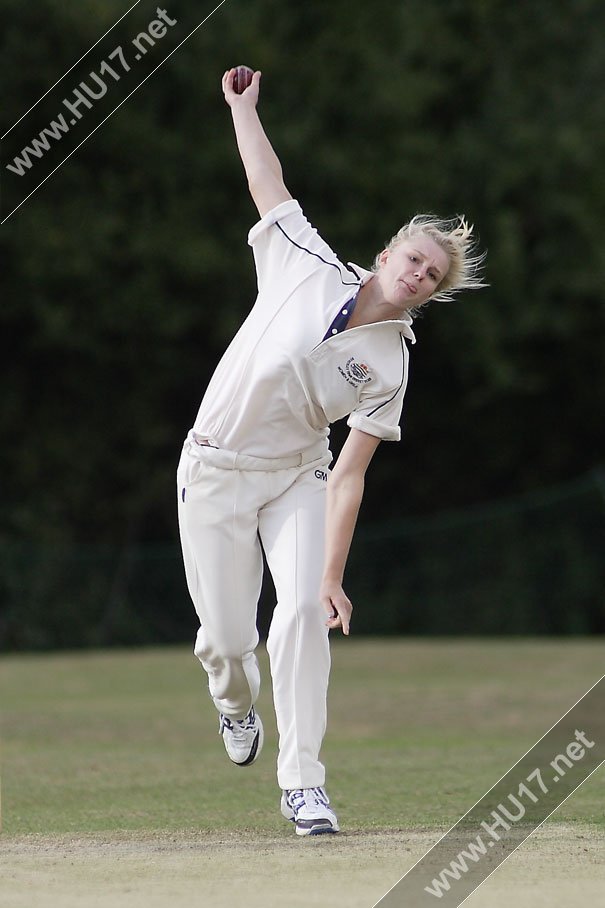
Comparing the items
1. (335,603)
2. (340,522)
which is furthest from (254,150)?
(335,603)

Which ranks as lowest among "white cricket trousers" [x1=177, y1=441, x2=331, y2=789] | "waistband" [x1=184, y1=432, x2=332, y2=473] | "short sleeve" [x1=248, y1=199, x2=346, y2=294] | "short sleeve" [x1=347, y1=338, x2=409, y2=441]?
"white cricket trousers" [x1=177, y1=441, x2=331, y2=789]

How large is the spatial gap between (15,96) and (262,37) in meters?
3.69

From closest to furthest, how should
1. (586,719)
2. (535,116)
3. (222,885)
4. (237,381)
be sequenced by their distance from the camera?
(222,885) < (237,381) < (586,719) < (535,116)

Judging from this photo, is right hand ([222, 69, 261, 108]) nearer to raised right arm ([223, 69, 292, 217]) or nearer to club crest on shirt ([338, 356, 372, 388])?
raised right arm ([223, 69, 292, 217])

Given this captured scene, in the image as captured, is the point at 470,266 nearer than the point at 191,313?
Yes

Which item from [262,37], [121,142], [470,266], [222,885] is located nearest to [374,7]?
[262,37]

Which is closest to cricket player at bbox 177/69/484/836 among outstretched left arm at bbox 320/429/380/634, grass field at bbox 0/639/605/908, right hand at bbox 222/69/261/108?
outstretched left arm at bbox 320/429/380/634

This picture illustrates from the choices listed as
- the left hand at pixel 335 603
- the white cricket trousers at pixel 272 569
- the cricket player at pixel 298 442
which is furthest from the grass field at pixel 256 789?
the left hand at pixel 335 603

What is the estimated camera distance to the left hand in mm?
4340

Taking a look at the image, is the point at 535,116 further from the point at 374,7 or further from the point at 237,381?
the point at 237,381

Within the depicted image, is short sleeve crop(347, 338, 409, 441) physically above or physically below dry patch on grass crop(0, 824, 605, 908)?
above

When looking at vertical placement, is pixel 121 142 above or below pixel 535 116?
below

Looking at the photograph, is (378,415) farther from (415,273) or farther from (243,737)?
(243,737)

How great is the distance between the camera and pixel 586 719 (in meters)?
9.03
